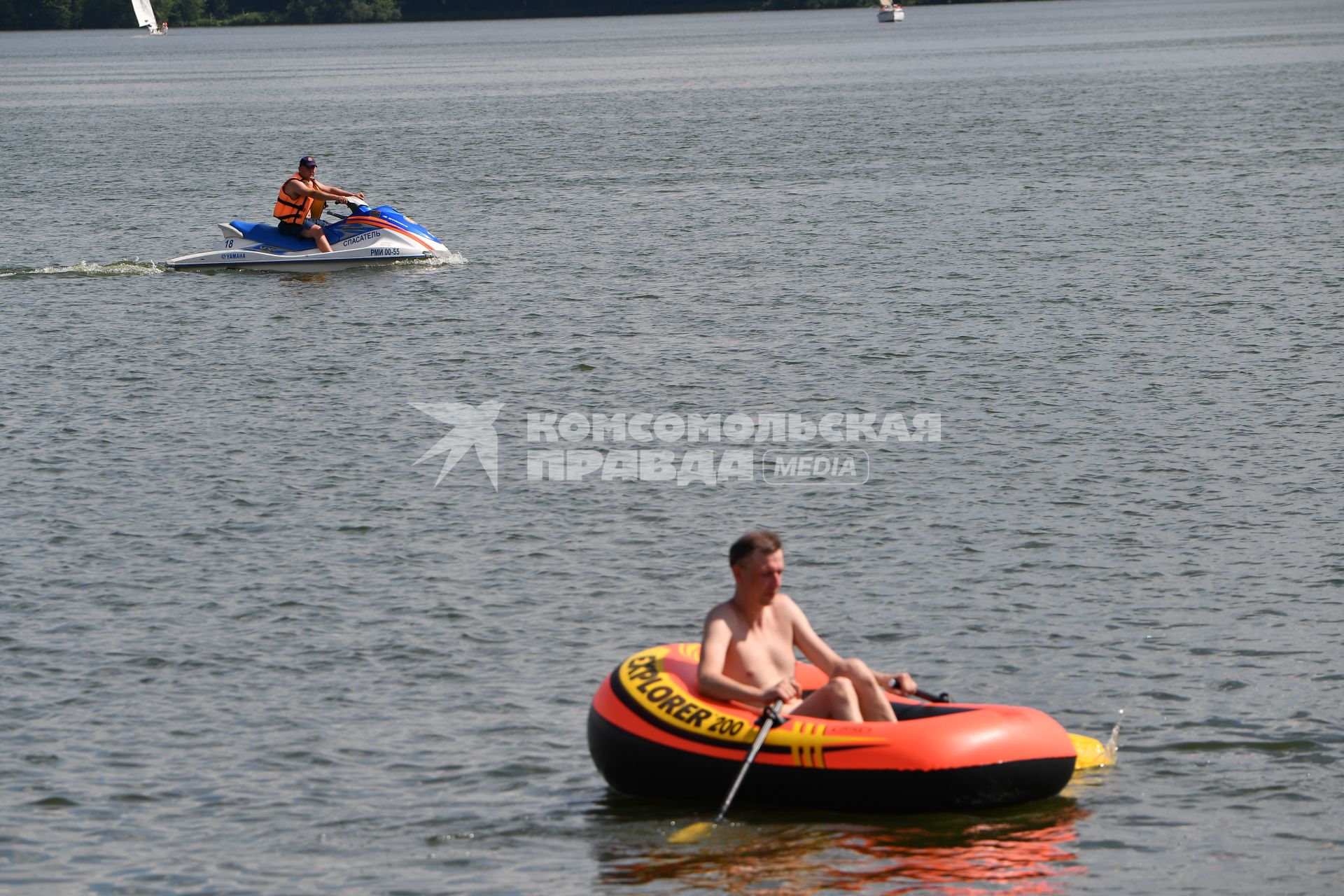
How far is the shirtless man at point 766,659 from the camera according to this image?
8.77m

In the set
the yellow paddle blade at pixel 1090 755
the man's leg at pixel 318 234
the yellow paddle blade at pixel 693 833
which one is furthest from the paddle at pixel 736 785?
the man's leg at pixel 318 234

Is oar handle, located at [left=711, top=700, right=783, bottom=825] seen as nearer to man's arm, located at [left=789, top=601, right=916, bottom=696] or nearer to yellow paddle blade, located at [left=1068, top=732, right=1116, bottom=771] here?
man's arm, located at [left=789, top=601, right=916, bottom=696]

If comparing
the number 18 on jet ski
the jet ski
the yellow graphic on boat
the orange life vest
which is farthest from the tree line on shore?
the yellow graphic on boat

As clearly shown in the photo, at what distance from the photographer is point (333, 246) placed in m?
27.0

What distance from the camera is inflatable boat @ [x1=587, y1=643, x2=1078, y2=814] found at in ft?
28.2

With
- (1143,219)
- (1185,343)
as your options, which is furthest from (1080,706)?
(1143,219)

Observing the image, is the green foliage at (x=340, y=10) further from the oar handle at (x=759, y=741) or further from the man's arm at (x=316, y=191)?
the oar handle at (x=759, y=741)

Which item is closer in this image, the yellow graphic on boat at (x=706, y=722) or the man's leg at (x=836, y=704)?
the yellow graphic on boat at (x=706, y=722)

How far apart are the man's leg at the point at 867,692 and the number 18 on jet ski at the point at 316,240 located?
19.1 meters

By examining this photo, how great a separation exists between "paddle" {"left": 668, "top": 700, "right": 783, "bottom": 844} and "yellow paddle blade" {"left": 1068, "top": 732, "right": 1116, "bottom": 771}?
184 cm

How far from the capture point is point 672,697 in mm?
8891

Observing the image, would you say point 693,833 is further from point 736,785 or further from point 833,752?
point 833,752

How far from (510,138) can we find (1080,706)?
45747mm

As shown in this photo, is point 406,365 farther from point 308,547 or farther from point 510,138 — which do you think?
point 510,138
